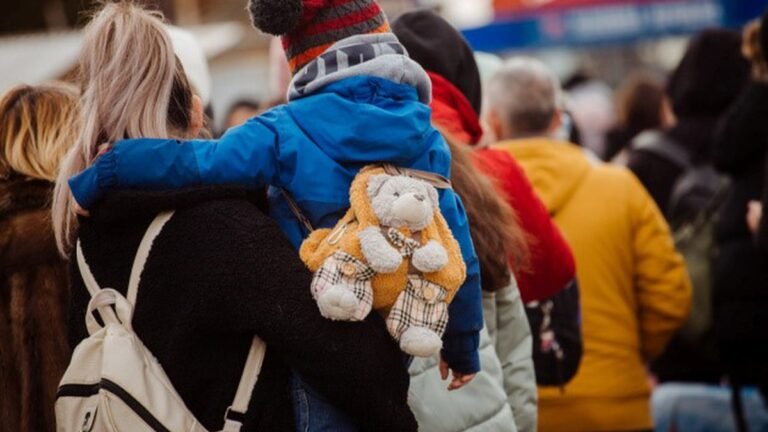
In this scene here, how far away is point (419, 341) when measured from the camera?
281cm

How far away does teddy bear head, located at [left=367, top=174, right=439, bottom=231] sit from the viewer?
279 centimetres

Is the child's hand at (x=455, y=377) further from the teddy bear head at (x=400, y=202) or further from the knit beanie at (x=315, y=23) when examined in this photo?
the knit beanie at (x=315, y=23)

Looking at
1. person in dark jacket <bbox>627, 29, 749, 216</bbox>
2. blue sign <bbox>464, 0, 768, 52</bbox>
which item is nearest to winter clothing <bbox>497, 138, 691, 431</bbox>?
person in dark jacket <bbox>627, 29, 749, 216</bbox>

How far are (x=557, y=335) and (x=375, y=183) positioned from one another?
75.5 inches

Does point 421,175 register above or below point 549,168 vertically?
above

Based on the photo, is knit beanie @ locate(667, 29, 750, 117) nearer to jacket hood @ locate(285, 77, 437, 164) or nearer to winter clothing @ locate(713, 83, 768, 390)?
winter clothing @ locate(713, 83, 768, 390)

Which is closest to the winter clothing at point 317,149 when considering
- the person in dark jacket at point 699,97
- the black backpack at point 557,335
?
the black backpack at point 557,335

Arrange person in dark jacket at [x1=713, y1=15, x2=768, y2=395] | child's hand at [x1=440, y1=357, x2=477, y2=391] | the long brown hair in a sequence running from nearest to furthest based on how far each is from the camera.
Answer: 1. child's hand at [x1=440, y1=357, x2=477, y2=391]
2. the long brown hair
3. person in dark jacket at [x1=713, y1=15, x2=768, y2=395]

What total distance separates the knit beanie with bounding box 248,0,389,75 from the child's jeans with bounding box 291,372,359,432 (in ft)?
2.55

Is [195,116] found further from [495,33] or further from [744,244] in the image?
[495,33]

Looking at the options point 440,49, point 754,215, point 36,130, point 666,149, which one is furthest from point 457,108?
point 666,149

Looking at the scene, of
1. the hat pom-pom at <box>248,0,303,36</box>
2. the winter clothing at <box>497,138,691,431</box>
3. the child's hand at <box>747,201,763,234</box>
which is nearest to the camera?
the hat pom-pom at <box>248,0,303,36</box>

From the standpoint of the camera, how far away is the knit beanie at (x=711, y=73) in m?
7.25

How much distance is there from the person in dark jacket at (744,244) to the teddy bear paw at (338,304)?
3.53 metres
